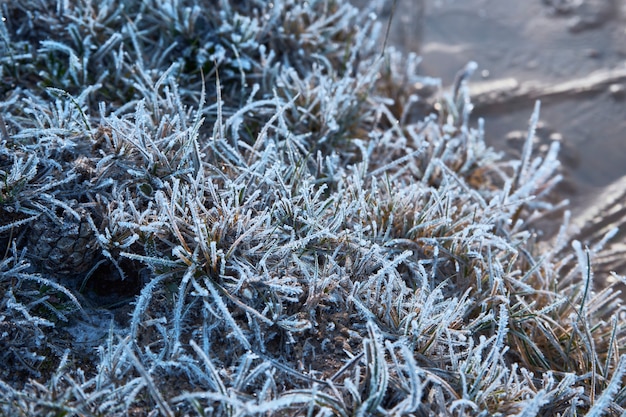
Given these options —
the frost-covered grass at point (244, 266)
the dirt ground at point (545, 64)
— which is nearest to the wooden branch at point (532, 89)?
the dirt ground at point (545, 64)

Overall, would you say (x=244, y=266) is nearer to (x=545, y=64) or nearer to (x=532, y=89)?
(x=532, y=89)

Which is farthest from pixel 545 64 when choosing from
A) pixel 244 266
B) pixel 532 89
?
pixel 244 266

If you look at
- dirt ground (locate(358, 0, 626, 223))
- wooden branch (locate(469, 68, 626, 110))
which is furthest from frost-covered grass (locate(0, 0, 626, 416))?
wooden branch (locate(469, 68, 626, 110))

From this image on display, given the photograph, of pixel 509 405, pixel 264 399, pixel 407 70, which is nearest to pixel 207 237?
pixel 264 399

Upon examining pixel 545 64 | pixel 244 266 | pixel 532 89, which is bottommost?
pixel 244 266

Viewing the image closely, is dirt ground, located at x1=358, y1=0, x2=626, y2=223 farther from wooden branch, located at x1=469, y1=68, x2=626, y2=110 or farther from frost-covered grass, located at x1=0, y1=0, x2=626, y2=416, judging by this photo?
frost-covered grass, located at x1=0, y1=0, x2=626, y2=416

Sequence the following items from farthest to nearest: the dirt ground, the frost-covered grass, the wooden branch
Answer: the wooden branch < the dirt ground < the frost-covered grass

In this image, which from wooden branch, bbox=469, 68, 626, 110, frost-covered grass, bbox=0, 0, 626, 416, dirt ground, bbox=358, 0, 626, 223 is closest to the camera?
frost-covered grass, bbox=0, 0, 626, 416
